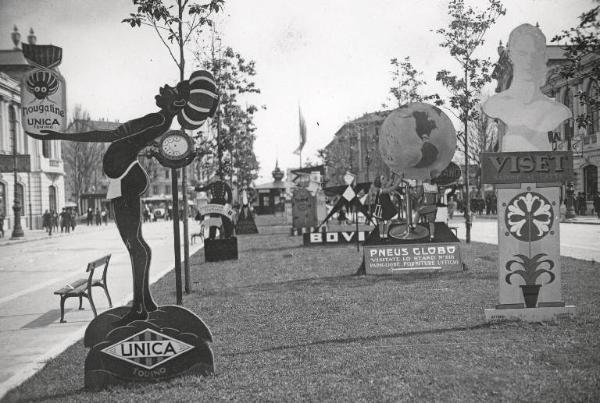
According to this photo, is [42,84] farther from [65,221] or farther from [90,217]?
[90,217]

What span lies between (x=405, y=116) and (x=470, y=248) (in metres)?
7.21

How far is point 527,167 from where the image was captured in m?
7.18

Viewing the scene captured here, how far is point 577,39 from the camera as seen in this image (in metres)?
8.18

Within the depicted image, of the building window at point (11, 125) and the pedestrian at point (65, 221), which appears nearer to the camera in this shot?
the building window at point (11, 125)

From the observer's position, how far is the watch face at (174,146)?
24.6 feet

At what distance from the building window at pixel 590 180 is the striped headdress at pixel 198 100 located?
123ft

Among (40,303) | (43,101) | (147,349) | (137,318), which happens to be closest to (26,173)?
(40,303)

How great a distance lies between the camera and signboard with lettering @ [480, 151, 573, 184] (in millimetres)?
7164

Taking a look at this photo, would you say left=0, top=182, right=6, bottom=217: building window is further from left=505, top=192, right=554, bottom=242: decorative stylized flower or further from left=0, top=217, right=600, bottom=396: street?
left=505, top=192, right=554, bottom=242: decorative stylized flower

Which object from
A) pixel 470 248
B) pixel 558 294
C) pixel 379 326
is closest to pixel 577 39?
pixel 558 294

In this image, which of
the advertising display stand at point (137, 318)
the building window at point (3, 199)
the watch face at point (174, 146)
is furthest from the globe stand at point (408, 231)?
the building window at point (3, 199)

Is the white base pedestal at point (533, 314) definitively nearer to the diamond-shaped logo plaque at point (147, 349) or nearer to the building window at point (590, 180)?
the diamond-shaped logo plaque at point (147, 349)

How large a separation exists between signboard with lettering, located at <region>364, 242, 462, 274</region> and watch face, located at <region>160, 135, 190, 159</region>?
583cm

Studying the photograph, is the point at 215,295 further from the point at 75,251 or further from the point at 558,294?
the point at 75,251
